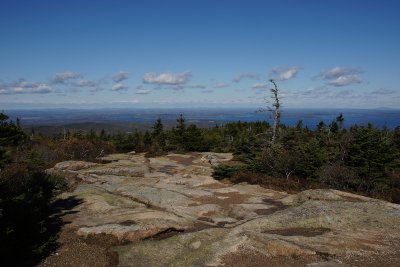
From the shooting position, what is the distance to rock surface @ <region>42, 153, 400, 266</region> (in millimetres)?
14180

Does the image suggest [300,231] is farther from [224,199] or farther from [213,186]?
[213,186]

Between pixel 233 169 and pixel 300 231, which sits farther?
pixel 233 169

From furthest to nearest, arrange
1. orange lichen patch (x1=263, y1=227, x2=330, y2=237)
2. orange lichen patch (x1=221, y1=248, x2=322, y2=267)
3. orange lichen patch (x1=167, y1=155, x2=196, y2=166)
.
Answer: orange lichen patch (x1=167, y1=155, x2=196, y2=166) → orange lichen patch (x1=263, y1=227, x2=330, y2=237) → orange lichen patch (x1=221, y1=248, x2=322, y2=267)

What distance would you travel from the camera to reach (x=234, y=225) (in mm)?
17859

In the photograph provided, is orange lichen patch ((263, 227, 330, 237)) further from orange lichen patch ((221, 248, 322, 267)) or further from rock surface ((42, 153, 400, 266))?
orange lichen patch ((221, 248, 322, 267))

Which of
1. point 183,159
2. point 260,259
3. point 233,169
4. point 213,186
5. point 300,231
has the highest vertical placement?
point 233,169

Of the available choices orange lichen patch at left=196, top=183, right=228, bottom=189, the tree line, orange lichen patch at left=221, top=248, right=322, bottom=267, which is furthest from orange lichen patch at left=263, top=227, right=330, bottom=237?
orange lichen patch at left=196, top=183, right=228, bottom=189

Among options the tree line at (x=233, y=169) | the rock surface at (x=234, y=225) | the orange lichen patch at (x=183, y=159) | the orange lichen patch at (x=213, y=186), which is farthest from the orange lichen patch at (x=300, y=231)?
the orange lichen patch at (x=183, y=159)

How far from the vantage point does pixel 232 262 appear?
13.7 metres

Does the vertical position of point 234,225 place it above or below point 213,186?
above

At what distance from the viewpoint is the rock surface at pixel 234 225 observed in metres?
14.2

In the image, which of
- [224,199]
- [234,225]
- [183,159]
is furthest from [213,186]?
[183,159]

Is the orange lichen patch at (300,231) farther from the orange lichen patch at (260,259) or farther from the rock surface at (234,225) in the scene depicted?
the orange lichen patch at (260,259)

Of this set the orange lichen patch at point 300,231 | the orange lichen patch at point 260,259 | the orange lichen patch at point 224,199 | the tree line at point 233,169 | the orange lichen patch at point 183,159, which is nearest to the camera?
the orange lichen patch at point 260,259
